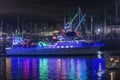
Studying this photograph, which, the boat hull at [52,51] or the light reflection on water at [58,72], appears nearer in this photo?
the light reflection on water at [58,72]

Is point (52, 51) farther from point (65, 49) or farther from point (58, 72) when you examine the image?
point (58, 72)

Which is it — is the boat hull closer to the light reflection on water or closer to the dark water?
the light reflection on water

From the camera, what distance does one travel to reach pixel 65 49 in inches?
3541

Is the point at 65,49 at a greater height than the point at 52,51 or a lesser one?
greater

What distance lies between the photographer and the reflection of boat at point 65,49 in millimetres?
89562

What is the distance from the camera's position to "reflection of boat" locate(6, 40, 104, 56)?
89.6 metres

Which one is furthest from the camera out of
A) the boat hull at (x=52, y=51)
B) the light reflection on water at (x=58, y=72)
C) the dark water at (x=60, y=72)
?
the boat hull at (x=52, y=51)

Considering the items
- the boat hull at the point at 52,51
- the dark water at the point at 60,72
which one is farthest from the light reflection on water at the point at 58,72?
the boat hull at the point at 52,51

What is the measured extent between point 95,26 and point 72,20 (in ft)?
100

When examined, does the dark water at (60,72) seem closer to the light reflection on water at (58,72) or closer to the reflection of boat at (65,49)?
the light reflection on water at (58,72)

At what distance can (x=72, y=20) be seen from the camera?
11000 centimetres

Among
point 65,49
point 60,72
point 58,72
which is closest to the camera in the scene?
point 60,72

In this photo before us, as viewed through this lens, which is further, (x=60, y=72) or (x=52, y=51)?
(x=52, y=51)

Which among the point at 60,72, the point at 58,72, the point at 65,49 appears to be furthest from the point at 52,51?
the point at 60,72
